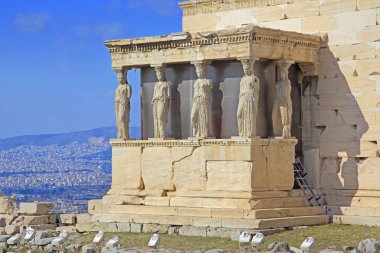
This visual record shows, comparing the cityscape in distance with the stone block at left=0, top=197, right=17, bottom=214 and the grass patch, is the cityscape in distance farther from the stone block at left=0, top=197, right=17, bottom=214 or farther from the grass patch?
the grass patch

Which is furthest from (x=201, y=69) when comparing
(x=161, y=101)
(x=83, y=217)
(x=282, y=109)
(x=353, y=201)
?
(x=83, y=217)

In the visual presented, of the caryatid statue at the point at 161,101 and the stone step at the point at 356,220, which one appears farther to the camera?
the caryatid statue at the point at 161,101

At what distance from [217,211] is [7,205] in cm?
738

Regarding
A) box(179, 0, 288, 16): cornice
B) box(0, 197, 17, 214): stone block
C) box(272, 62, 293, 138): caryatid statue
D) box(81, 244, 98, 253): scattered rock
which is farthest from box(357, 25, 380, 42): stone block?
box(0, 197, 17, 214): stone block

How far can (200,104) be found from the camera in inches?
1176

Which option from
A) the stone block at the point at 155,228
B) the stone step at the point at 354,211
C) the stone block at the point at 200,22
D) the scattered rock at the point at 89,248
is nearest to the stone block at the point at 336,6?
the stone block at the point at 200,22

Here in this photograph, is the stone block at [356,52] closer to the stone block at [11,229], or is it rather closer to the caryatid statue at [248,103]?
the caryatid statue at [248,103]

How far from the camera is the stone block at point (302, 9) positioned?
30.9 m

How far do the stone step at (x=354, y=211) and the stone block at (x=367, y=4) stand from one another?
4.42 metres

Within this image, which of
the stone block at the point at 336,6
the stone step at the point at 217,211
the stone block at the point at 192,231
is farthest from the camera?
the stone block at the point at 336,6

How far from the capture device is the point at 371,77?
30.0m

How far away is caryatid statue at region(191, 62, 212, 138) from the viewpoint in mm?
29875

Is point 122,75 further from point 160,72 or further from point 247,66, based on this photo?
point 247,66

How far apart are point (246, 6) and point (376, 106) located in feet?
13.9
